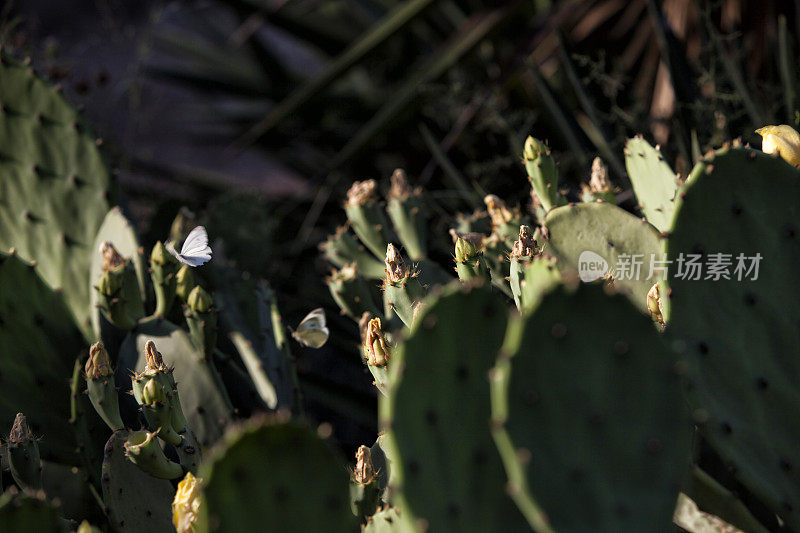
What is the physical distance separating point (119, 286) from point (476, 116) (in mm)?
1154

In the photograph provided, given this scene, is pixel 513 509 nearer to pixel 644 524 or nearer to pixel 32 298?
pixel 644 524

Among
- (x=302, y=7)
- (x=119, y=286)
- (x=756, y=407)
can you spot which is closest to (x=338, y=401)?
(x=119, y=286)

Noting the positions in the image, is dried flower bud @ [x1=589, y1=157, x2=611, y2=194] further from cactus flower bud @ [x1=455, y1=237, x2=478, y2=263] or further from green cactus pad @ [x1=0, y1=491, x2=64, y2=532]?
A: green cactus pad @ [x1=0, y1=491, x2=64, y2=532]

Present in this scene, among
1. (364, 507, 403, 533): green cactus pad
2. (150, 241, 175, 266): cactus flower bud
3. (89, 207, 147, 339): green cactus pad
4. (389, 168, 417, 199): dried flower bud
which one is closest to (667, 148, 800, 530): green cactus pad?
(364, 507, 403, 533): green cactus pad

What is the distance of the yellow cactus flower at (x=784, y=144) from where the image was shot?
957mm

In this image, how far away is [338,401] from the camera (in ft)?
5.35

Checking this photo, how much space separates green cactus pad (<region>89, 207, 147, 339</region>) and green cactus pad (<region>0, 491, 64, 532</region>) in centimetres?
56

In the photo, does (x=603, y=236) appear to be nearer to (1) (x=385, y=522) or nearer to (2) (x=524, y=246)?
(2) (x=524, y=246)

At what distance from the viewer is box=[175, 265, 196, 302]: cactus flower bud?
1154mm

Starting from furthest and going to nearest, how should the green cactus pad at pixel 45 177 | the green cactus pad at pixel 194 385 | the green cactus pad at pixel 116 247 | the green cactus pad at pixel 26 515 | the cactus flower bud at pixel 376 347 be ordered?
the green cactus pad at pixel 45 177, the green cactus pad at pixel 116 247, the green cactus pad at pixel 194 385, the cactus flower bud at pixel 376 347, the green cactus pad at pixel 26 515

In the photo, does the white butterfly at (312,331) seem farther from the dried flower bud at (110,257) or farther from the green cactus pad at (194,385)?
the dried flower bud at (110,257)

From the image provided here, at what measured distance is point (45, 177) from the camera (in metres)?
1.43

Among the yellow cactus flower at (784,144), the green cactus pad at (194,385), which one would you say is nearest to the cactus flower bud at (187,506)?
the green cactus pad at (194,385)

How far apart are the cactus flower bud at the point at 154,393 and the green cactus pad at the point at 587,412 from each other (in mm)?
458
